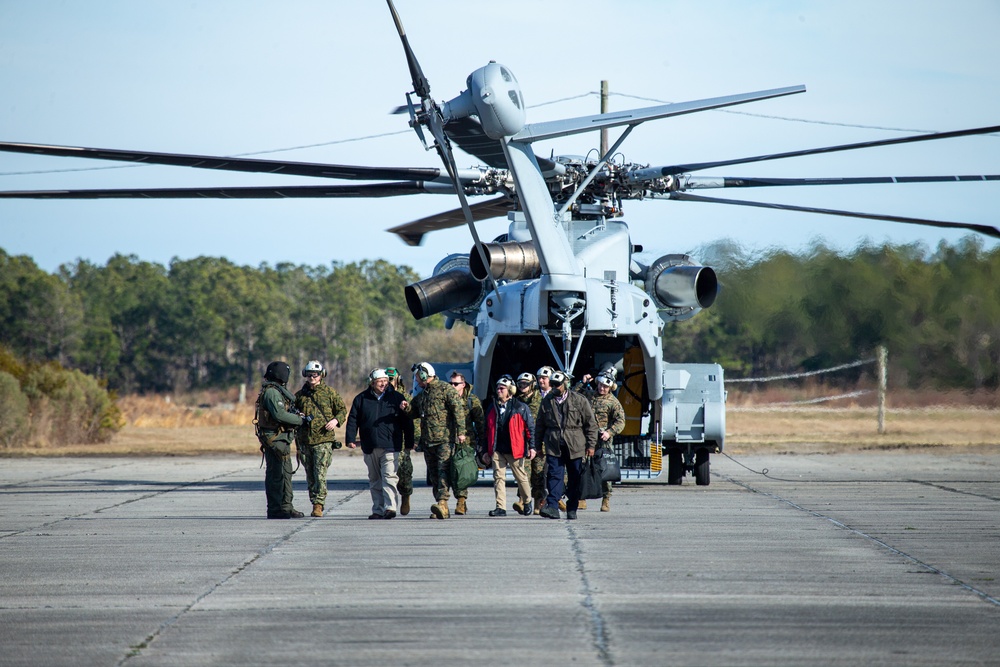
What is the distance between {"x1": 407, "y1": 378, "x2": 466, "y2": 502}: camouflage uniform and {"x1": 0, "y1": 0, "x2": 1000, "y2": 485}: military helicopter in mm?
2565

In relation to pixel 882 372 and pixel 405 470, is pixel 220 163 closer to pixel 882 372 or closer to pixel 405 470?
pixel 405 470

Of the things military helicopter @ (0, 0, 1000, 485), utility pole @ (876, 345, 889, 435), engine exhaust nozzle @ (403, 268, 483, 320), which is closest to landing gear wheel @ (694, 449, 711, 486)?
military helicopter @ (0, 0, 1000, 485)

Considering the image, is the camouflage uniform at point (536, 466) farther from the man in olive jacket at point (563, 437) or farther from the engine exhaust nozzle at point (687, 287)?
the engine exhaust nozzle at point (687, 287)

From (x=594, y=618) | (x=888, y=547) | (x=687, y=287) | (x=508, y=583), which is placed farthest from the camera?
(x=687, y=287)

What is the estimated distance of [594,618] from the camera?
29.4 feet

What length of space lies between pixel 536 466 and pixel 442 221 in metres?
5.38

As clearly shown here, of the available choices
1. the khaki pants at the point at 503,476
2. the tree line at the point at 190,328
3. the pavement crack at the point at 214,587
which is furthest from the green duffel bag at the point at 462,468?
the tree line at the point at 190,328

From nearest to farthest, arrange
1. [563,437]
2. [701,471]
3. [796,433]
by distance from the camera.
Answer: [563,437]
[701,471]
[796,433]

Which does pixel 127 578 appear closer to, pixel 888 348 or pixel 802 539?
pixel 802 539

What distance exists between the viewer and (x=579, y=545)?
519 inches

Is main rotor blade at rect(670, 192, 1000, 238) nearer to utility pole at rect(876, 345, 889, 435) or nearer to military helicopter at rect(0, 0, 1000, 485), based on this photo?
military helicopter at rect(0, 0, 1000, 485)

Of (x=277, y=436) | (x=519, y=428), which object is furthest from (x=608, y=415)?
(x=277, y=436)

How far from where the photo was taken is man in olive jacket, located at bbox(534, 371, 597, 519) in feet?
51.5

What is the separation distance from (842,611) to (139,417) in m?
44.4
